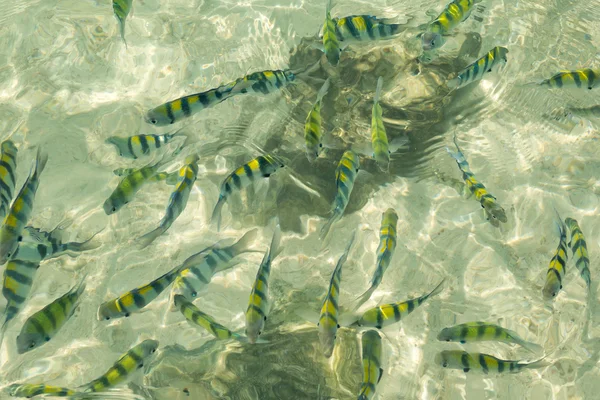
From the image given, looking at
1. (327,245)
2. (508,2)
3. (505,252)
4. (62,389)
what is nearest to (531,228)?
(505,252)

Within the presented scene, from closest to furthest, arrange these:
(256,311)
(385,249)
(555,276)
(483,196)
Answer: (256,311) < (555,276) < (385,249) < (483,196)

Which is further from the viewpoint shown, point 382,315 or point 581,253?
point 581,253

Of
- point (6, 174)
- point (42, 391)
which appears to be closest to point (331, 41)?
point (6, 174)

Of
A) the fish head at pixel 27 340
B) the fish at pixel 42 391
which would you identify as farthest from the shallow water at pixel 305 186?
the fish head at pixel 27 340

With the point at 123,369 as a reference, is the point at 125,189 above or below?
above

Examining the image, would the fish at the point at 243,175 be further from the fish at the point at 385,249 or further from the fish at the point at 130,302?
the fish at the point at 385,249

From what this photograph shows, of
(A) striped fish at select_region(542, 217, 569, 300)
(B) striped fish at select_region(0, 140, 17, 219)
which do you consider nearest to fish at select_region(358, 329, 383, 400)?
(A) striped fish at select_region(542, 217, 569, 300)

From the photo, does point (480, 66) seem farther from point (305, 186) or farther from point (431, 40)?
point (305, 186)

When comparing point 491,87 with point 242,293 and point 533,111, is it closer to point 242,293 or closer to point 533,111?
point 533,111
